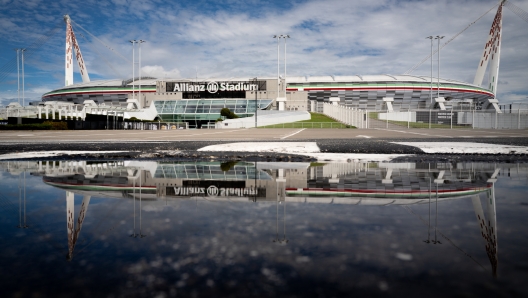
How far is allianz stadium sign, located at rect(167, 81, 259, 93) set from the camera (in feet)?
229

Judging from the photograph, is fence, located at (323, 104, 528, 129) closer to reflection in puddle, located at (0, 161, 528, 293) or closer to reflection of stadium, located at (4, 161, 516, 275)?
reflection of stadium, located at (4, 161, 516, 275)

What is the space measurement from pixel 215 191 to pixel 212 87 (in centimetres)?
6958

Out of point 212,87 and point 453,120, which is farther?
point 212,87

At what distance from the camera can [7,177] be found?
13.2 ft

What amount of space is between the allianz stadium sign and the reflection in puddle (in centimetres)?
6567

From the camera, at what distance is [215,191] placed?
3.14 m

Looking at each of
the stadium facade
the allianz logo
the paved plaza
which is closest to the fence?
the stadium facade

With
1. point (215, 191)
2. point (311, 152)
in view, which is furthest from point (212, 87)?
point (215, 191)

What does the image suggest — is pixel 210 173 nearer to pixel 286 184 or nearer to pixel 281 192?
pixel 286 184

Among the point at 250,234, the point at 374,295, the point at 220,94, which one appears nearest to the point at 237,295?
the point at 374,295

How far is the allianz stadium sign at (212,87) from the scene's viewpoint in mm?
69894

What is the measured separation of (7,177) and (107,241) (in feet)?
10.1

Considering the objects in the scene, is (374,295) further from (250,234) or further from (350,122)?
(350,122)

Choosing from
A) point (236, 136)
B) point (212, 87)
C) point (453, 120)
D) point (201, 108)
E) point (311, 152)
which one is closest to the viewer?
point (311, 152)
